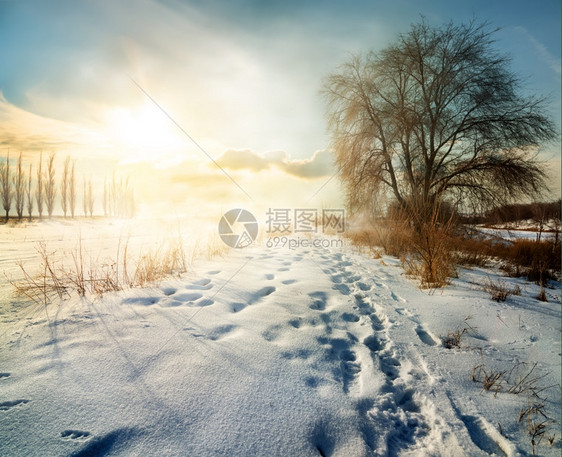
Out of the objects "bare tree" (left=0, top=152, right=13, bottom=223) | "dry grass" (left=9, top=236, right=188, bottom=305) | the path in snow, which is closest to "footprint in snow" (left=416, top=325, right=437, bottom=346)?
the path in snow

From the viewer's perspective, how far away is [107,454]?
1.09 meters

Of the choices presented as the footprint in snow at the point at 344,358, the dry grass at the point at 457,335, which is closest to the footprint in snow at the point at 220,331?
the footprint in snow at the point at 344,358

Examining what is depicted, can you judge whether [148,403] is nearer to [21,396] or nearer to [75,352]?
[21,396]

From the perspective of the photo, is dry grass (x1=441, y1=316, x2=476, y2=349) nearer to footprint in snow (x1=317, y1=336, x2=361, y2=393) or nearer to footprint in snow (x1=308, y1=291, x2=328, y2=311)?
footprint in snow (x1=317, y1=336, x2=361, y2=393)

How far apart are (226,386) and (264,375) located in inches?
10.8

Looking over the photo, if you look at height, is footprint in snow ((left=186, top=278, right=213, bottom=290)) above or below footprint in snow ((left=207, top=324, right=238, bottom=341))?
above

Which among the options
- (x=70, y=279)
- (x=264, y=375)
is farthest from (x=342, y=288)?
(x=70, y=279)

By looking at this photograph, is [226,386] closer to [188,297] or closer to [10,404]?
[10,404]

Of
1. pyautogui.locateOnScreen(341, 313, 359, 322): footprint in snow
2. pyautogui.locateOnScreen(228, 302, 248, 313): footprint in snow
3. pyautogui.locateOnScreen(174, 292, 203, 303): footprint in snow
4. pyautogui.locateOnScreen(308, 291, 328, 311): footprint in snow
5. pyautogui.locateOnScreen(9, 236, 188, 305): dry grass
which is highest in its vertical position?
pyautogui.locateOnScreen(9, 236, 188, 305): dry grass

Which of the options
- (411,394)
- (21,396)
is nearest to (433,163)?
(411,394)

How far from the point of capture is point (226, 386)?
1.56 m

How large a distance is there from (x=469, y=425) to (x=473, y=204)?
A: 35.6 feet

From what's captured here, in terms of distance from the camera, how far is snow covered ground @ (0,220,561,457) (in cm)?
123

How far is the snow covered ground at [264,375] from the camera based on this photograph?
123cm
